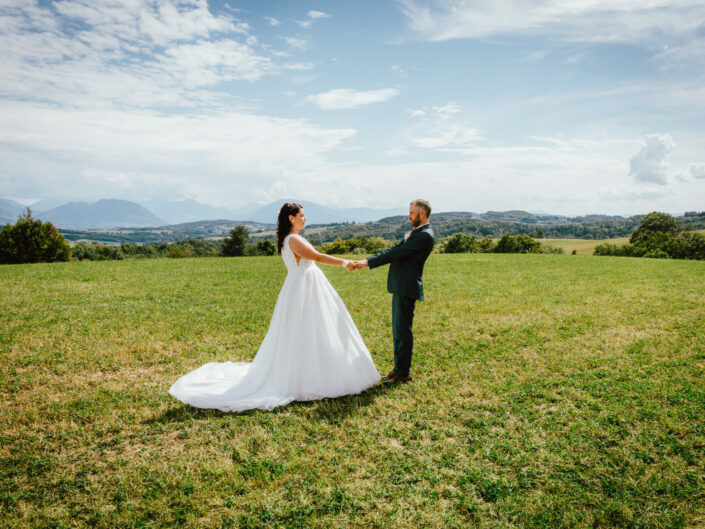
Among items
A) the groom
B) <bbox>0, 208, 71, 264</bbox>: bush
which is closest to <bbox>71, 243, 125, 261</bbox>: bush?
<bbox>0, 208, 71, 264</bbox>: bush

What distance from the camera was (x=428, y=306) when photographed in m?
15.3

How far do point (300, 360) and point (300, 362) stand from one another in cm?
4

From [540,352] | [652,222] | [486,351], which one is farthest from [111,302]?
[652,222]

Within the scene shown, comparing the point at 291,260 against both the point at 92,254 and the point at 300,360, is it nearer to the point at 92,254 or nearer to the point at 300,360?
the point at 300,360

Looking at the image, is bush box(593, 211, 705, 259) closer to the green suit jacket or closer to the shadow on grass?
the green suit jacket

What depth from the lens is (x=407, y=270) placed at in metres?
7.45

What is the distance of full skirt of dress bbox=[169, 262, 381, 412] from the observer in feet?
22.8

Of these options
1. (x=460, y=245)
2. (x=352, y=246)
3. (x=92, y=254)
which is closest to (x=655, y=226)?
(x=460, y=245)

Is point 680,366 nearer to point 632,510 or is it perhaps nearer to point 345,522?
point 632,510

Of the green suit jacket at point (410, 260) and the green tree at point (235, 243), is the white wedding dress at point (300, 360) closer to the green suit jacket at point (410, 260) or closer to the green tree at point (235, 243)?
the green suit jacket at point (410, 260)

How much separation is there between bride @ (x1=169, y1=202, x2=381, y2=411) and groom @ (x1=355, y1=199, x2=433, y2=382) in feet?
2.73

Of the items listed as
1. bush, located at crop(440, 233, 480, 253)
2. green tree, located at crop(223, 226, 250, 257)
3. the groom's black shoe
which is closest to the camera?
the groom's black shoe

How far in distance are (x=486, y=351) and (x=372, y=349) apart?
3095mm

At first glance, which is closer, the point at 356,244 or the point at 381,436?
the point at 381,436
